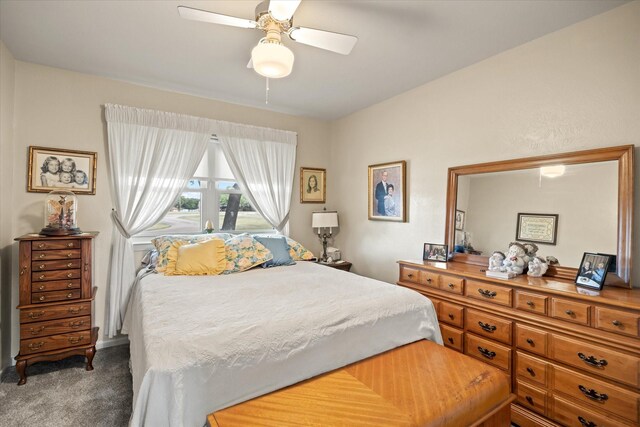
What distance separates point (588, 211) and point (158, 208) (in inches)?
145

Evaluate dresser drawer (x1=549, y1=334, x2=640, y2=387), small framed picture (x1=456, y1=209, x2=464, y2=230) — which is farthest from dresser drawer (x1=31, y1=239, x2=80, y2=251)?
dresser drawer (x1=549, y1=334, x2=640, y2=387)

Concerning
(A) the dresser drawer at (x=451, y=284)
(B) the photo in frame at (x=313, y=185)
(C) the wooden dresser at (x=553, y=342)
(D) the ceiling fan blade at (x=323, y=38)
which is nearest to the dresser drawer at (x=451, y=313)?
(C) the wooden dresser at (x=553, y=342)

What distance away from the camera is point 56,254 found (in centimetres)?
236

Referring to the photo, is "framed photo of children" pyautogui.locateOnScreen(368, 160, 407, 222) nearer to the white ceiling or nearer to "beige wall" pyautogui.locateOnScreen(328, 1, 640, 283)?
"beige wall" pyautogui.locateOnScreen(328, 1, 640, 283)

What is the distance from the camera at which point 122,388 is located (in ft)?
7.35

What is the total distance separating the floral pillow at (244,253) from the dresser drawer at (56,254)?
1170 millimetres

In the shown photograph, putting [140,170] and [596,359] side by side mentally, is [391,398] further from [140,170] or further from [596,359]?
[140,170]

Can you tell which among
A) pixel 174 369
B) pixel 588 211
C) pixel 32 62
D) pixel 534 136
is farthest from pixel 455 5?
pixel 32 62

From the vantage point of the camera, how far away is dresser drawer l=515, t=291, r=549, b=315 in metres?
1.85

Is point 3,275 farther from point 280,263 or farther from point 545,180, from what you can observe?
point 545,180

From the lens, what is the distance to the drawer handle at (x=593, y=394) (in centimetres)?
159

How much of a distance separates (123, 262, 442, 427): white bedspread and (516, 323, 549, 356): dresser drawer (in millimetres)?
513

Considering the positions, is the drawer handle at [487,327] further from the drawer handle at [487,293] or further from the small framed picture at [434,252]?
the small framed picture at [434,252]

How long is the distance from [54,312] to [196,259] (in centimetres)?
110
